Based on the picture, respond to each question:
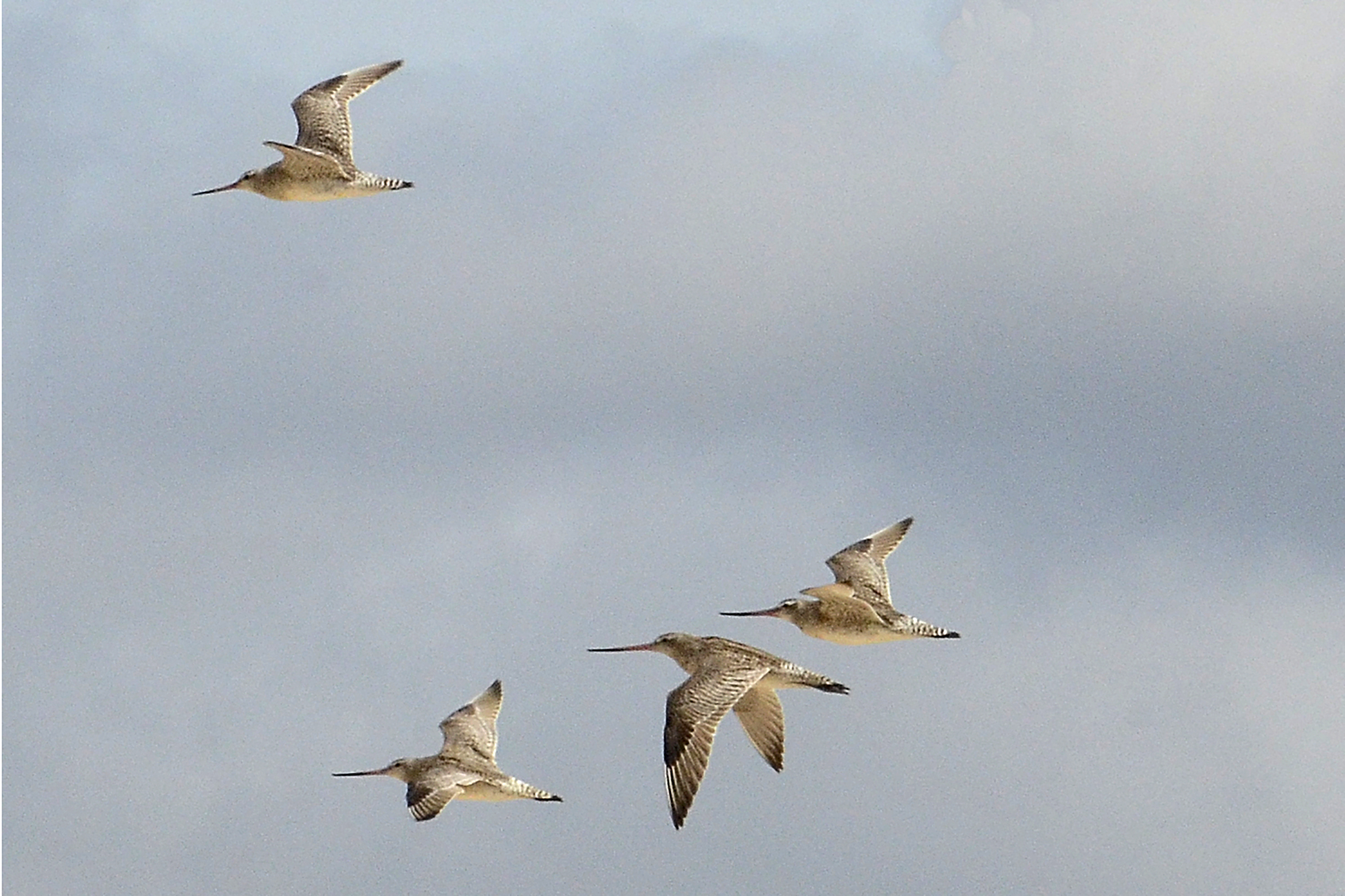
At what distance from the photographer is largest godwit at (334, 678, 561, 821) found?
80.4 feet

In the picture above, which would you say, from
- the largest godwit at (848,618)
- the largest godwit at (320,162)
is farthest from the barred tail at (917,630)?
the largest godwit at (320,162)

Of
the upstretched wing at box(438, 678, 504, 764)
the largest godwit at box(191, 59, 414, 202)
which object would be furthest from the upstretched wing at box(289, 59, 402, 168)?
the upstretched wing at box(438, 678, 504, 764)

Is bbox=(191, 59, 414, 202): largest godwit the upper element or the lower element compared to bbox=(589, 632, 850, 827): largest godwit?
upper

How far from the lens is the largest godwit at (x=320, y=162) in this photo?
94.8 ft

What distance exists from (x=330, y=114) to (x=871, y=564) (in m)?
8.66

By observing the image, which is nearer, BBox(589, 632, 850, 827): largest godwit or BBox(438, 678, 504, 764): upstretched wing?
BBox(589, 632, 850, 827): largest godwit

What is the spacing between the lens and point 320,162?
95.6 feet

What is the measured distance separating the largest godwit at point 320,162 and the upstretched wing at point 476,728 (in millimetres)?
6088

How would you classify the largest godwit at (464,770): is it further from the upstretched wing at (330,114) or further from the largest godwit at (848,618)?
the upstretched wing at (330,114)

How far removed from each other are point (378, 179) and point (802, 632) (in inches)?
284

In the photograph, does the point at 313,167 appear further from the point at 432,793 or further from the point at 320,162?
the point at 432,793

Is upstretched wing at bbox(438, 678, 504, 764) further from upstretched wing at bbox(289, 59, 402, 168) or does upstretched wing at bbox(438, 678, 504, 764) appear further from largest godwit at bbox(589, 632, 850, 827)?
upstretched wing at bbox(289, 59, 402, 168)

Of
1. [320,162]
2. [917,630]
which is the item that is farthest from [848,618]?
[320,162]

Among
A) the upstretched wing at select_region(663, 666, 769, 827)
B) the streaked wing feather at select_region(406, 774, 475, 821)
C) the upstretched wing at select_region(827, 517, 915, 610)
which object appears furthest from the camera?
the upstretched wing at select_region(827, 517, 915, 610)
